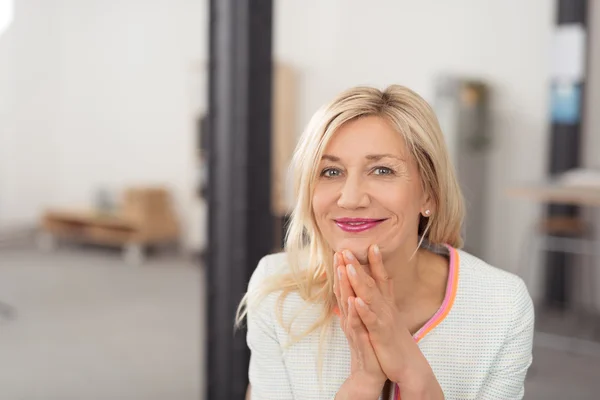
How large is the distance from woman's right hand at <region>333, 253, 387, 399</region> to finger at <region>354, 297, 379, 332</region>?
1cm

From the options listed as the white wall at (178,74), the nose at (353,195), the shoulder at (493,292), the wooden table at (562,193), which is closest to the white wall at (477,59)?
the white wall at (178,74)

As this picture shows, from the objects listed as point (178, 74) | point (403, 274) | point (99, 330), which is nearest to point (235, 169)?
point (403, 274)

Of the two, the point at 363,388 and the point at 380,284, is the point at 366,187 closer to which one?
the point at 380,284

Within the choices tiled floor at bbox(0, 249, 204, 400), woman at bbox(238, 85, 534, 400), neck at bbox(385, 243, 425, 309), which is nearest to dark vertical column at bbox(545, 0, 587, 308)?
tiled floor at bbox(0, 249, 204, 400)

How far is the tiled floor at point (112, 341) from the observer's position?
2.70 metres

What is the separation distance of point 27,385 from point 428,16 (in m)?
3.09

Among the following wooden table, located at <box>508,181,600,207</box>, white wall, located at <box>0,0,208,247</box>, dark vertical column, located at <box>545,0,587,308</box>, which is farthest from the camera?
white wall, located at <box>0,0,208,247</box>

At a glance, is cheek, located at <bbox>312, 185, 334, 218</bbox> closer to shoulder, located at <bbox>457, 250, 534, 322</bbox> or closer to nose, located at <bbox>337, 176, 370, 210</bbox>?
nose, located at <bbox>337, 176, 370, 210</bbox>

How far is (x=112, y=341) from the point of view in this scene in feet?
10.8

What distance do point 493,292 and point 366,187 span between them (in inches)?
11.3

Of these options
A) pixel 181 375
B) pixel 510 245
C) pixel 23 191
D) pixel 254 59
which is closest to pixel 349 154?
pixel 254 59

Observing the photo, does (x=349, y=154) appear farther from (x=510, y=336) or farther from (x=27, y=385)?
(x=27, y=385)

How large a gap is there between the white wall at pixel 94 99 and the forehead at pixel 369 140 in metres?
4.44

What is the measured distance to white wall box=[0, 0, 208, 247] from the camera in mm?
5680
